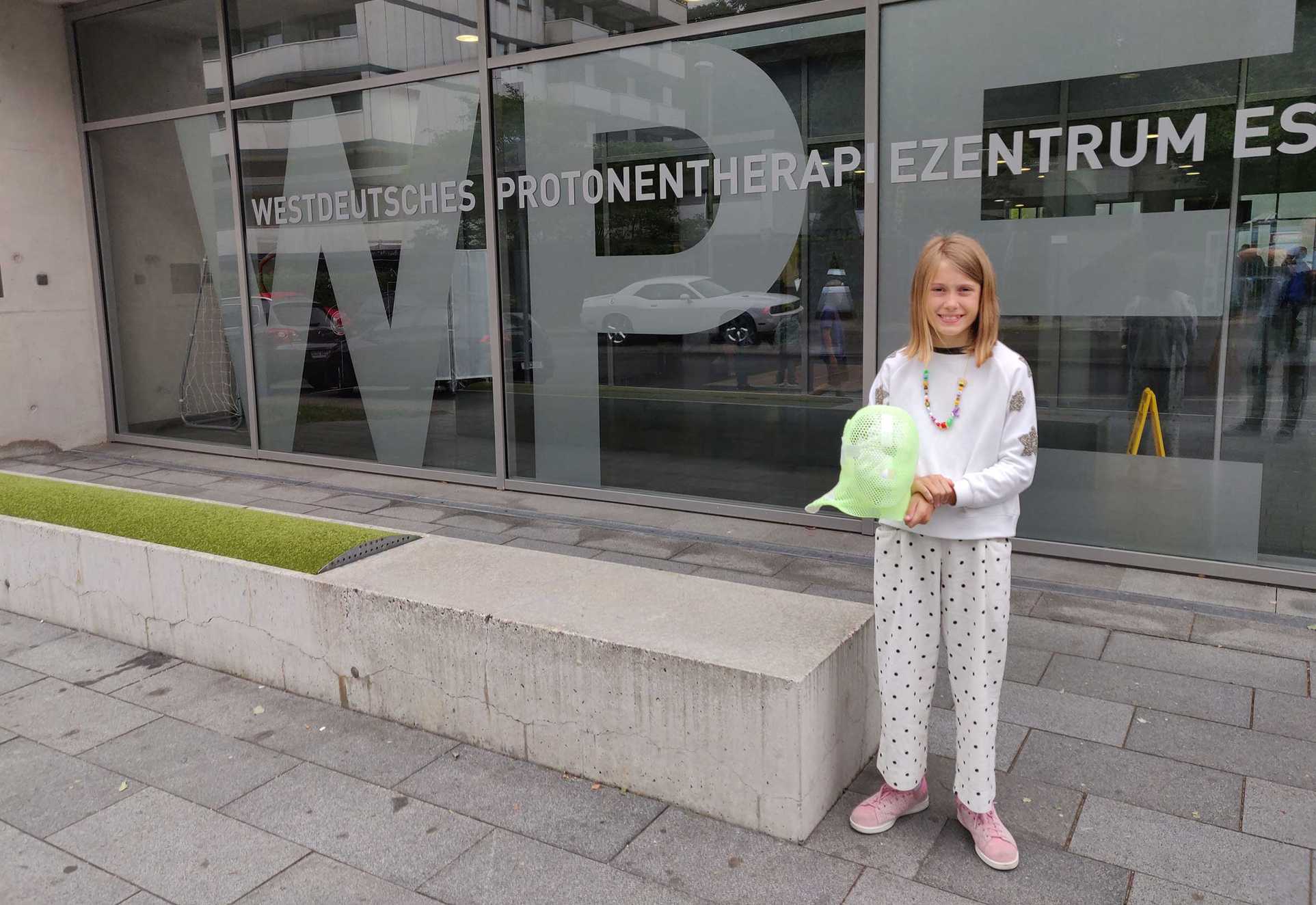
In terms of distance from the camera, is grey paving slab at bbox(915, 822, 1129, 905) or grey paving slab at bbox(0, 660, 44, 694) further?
grey paving slab at bbox(0, 660, 44, 694)

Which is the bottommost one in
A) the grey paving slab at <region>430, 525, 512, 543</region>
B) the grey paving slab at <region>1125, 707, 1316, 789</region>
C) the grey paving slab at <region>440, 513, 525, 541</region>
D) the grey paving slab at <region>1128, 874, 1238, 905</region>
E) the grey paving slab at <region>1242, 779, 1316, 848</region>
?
the grey paving slab at <region>1128, 874, 1238, 905</region>

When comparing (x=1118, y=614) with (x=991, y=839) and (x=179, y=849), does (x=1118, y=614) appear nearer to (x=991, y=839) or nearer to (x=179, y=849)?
(x=991, y=839)

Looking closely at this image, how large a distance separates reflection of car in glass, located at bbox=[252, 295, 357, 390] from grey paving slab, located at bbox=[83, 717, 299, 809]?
5243 millimetres

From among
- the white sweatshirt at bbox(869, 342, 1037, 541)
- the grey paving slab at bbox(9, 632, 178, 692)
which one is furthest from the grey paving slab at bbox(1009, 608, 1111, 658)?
the grey paving slab at bbox(9, 632, 178, 692)

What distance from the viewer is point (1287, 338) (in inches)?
217

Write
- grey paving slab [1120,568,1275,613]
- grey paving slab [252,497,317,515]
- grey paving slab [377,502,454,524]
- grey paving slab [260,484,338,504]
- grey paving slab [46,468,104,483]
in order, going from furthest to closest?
1. grey paving slab [46,468,104,483]
2. grey paving slab [260,484,338,504]
3. grey paving slab [252,497,317,515]
4. grey paving slab [377,502,454,524]
5. grey paving slab [1120,568,1275,613]

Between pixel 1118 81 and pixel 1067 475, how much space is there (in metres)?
2.20

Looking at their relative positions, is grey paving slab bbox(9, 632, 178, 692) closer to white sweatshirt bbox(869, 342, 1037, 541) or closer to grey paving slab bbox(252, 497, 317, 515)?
grey paving slab bbox(252, 497, 317, 515)

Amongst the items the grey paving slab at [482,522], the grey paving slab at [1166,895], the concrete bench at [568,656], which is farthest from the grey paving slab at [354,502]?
the grey paving slab at [1166,895]

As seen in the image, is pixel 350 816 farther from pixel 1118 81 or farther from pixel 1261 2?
pixel 1261 2

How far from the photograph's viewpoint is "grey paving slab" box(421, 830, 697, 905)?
117 inches

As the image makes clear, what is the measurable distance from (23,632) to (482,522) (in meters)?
2.85

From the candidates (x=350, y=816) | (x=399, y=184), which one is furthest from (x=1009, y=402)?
(x=399, y=184)

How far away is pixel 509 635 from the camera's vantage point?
365 cm
